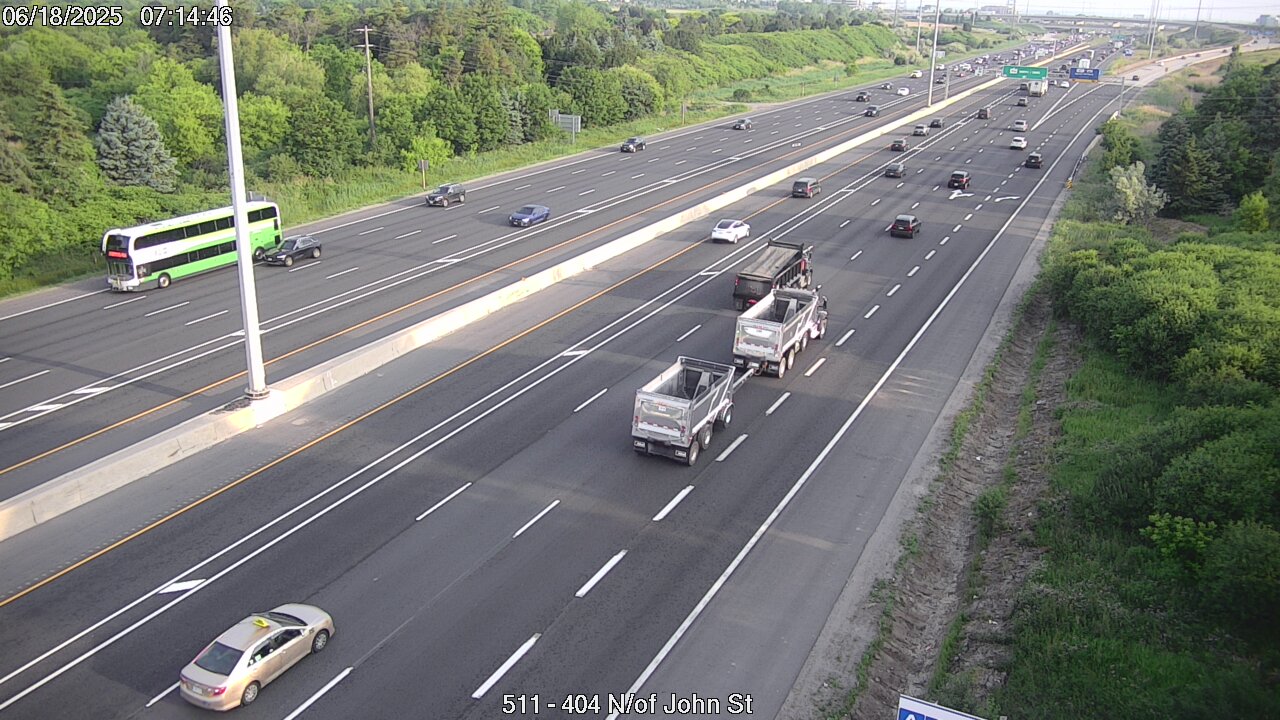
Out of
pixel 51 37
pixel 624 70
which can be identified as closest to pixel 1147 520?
pixel 624 70

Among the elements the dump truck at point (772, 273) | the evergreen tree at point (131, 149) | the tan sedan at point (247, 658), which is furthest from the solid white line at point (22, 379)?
the evergreen tree at point (131, 149)

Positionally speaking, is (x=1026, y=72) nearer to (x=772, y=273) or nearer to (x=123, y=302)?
(x=772, y=273)

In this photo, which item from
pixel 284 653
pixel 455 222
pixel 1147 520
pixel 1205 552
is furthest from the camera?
Result: pixel 455 222

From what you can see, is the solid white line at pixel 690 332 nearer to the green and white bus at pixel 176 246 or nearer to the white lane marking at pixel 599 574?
the white lane marking at pixel 599 574

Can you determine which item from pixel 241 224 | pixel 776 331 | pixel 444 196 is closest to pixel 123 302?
pixel 241 224

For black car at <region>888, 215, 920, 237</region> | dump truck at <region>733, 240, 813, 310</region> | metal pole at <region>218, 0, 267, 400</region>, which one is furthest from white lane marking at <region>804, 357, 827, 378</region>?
black car at <region>888, 215, 920, 237</region>

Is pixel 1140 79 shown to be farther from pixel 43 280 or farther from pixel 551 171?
pixel 43 280
